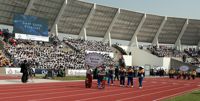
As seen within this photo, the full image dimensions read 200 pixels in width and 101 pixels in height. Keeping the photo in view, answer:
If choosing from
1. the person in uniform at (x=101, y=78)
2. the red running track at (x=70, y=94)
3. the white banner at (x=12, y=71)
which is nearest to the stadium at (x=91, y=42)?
the white banner at (x=12, y=71)

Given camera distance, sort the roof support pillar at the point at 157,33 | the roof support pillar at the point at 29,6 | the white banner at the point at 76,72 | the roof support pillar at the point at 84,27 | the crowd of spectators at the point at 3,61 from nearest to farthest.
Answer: the crowd of spectators at the point at 3,61, the white banner at the point at 76,72, the roof support pillar at the point at 29,6, the roof support pillar at the point at 84,27, the roof support pillar at the point at 157,33

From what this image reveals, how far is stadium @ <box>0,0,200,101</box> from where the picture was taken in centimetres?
4300

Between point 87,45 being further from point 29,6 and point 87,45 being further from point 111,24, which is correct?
point 29,6

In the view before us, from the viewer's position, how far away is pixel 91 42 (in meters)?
64.4

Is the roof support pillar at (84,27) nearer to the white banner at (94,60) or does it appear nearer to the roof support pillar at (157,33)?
the roof support pillar at (157,33)

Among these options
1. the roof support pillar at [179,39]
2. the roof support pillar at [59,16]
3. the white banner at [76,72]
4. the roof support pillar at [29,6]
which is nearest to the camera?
the white banner at [76,72]

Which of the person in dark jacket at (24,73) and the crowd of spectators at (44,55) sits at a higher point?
the crowd of spectators at (44,55)

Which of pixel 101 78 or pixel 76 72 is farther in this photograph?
pixel 76 72

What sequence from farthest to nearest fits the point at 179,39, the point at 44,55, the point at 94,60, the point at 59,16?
the point at 179,39 → the point at 59,16 → the point at 44,55 → the point at 94,60

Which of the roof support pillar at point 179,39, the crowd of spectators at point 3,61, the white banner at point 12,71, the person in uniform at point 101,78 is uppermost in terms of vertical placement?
the roof support pillar at point 179,39

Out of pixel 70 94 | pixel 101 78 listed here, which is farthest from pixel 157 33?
pixel 70 94

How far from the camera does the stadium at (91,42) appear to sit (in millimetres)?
43000

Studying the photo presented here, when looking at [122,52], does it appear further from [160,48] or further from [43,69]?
[43,69]

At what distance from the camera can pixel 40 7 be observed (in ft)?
181
